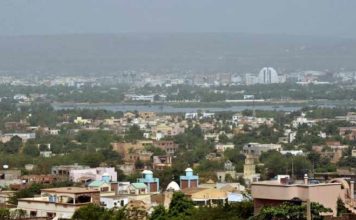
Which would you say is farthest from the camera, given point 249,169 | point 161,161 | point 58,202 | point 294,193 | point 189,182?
point 161,161

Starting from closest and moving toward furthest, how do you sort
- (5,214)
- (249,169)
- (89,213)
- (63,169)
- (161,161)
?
1. (89,213)
2. (5,214)
3. (63,169)
4. (249,169)
5. (161,161)

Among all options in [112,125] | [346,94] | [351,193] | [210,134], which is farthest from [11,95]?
[351,193]

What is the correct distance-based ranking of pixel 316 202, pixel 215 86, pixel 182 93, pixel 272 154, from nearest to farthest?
pixel 316 202, pixel 272 154, pixel 182 93, pixel 215 86

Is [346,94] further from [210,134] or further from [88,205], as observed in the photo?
[88,205]

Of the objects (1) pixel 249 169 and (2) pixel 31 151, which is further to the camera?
(2) pixel 31 151

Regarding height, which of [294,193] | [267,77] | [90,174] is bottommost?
[90,174]

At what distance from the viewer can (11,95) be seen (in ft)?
502

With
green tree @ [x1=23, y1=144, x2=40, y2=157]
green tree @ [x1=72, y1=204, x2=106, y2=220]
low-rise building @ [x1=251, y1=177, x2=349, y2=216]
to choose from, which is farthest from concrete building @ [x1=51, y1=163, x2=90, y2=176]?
low-rise building @ [x1=251, y1=177, x2=349, y2=216]

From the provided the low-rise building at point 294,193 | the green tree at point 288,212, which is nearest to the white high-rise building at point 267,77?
the low-rise building at point 294,193

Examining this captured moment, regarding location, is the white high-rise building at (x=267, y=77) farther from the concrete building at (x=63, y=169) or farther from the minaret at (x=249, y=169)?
the concrete building at (x=63, y=169)

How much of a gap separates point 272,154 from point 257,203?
120 feet

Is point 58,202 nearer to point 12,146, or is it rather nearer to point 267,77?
point 12,146

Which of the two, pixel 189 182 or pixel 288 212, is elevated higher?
pixel 288 212

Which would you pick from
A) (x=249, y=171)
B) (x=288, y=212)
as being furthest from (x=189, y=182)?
(x=288, y=212)
